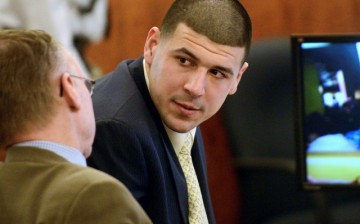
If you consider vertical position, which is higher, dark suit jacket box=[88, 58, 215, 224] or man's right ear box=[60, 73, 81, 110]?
man's right ear box=[60, 73, 81, 110]

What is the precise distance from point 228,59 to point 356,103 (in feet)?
1.42

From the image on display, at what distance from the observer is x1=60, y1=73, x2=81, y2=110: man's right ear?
1.30 m

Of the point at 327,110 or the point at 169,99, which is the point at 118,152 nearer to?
the point at 169,99

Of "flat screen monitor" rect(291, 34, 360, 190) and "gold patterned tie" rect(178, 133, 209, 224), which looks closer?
"gold patterned tie" rect(178, 133, 209, 224)

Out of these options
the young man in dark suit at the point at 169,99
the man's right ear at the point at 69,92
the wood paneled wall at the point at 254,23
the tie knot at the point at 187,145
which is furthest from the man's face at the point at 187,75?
the wood paneled wall at the point at 254,23

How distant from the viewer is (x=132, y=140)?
1708 mm

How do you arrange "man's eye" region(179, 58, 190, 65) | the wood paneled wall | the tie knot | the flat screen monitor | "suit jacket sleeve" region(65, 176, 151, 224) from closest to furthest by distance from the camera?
"suit jacket sleeve" region(65, 176, 151, 224) < "man's eye" region(179, 58, 190, 65) < the tie knot < the flat screen monitor < the wood paneled wall

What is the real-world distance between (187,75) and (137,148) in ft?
0.65

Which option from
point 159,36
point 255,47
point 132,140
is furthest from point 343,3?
point 132,140

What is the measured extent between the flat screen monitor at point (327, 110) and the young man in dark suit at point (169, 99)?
0.25 metres

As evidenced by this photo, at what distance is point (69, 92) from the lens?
1.30 meters

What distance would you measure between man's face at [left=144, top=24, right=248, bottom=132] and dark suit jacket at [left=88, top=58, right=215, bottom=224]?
0.04 meters

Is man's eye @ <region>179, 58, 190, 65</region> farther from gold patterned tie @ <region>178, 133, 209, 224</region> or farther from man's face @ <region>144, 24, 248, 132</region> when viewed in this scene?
gold patterned tie @ <region>178, 133, 209, 224</region>

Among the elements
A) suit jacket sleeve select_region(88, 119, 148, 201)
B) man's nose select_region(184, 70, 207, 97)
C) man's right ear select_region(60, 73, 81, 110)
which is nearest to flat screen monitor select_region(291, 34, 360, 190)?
man's nose select_region(184, 70, 207, 97)
